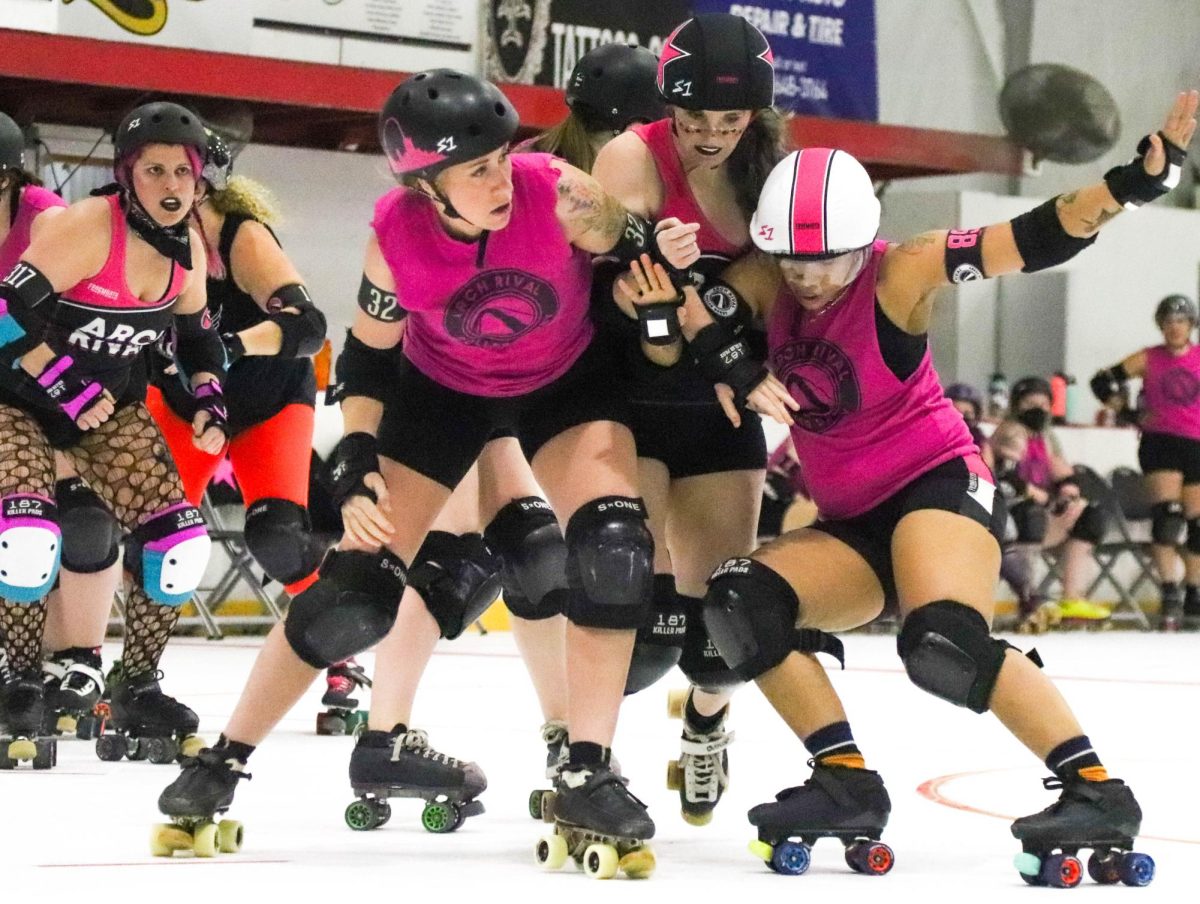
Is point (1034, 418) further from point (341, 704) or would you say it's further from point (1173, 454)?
point (341, 704)

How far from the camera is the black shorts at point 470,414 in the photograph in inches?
141

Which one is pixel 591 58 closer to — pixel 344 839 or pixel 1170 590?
Result: pixel 344 839

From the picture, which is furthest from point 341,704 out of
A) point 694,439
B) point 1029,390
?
point 1029,390

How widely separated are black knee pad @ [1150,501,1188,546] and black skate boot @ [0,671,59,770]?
7.23 metres

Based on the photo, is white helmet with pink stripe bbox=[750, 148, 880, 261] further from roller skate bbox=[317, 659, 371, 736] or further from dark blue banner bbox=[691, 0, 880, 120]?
dark blue banner bbox=[691, 0, 880, 120]

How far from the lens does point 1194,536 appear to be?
10.6 m

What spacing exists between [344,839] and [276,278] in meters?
1.77

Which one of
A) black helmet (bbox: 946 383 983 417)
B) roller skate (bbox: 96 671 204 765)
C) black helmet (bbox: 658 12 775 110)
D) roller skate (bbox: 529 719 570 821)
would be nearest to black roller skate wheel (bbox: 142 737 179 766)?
roller skate (bbox: 96 671 204 765)

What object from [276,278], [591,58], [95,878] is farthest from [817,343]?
[276,278]

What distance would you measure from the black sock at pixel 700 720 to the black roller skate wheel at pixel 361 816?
660mm

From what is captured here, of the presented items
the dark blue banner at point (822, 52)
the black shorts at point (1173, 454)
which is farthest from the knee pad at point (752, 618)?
the dark blue banner at point (822, 52)

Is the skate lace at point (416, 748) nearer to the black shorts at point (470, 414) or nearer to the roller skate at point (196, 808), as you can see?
the roller skate at point (196, 808)

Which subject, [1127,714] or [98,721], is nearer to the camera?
[98,721]

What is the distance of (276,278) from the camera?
4.93m
